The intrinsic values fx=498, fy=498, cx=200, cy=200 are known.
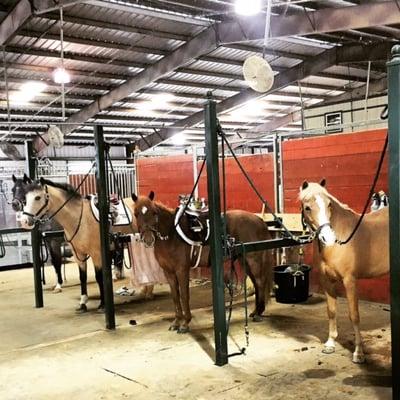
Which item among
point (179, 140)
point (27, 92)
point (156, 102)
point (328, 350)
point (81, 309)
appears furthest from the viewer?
point (179, 140)

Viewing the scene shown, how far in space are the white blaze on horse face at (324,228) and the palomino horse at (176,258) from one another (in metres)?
1.22

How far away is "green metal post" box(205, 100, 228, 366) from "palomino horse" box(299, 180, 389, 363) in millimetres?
702

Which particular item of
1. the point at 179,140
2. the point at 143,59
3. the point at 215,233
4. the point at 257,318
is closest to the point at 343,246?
the point at 215,233

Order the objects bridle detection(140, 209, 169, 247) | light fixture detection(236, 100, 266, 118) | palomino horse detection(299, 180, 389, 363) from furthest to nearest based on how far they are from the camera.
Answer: light fixture detection(236, 100, 266, 118)
bridle detection(140, 209, 169, 247)
palomino horse detection(299, 180, 389, 363)

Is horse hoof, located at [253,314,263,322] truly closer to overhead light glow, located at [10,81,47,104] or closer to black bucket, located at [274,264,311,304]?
black bucket, located at [274,264,311,304]

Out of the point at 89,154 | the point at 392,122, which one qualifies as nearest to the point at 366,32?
the point at 392,122

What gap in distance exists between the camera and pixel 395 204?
8.34 ft

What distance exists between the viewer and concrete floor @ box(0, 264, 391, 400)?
3.45m

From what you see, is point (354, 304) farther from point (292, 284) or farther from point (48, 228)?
point (48, 228)

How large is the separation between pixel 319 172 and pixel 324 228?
8.63 feet

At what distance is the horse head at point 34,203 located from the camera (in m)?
5.88

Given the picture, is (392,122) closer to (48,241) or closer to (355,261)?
(355,261)

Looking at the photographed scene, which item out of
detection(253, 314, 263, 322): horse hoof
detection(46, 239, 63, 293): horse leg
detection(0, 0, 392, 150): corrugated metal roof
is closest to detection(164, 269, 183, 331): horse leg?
detection(253, 314, 263, 322): horse hoof

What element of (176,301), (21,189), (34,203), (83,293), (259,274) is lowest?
(83,293)
